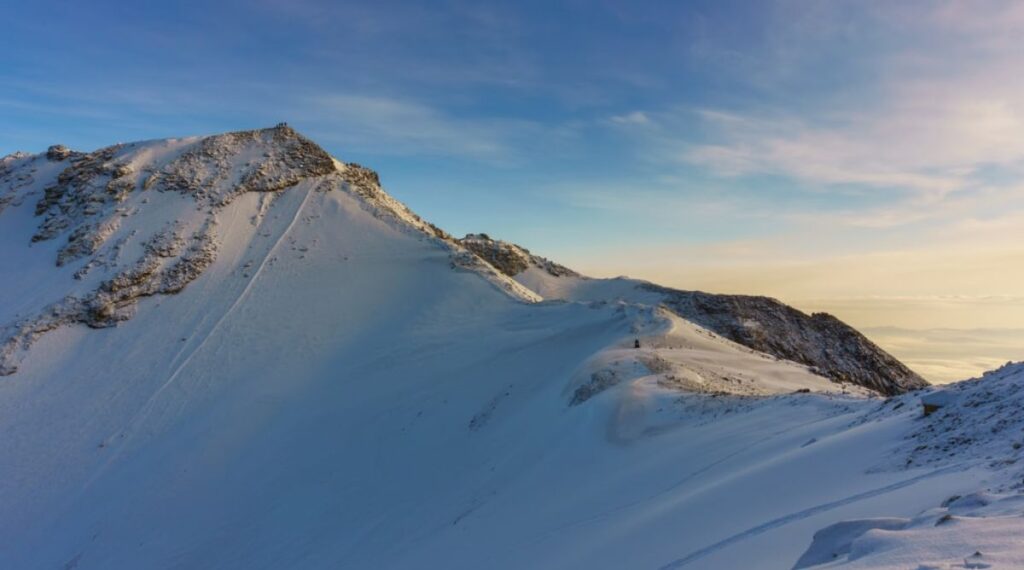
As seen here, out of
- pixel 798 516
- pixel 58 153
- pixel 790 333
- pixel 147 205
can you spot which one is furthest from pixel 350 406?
pixel 58 153

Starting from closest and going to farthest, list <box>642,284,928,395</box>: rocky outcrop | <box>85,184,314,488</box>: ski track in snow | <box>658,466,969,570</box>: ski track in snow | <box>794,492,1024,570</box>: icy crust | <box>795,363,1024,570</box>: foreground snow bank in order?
<box>794,492,1024,570</box>: icy crust, <box>795,363,1024,570</box>: foreground snow bank, <box>658,466,969,570</box>: ski track in snow, <box>85,184,314,488</box>: ski track in snow, <box>642,284,928,395</box>: rocky outcrop

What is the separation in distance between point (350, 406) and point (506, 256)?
24.9 metres

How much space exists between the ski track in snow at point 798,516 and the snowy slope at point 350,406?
0.04 meters

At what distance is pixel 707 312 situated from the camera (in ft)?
120

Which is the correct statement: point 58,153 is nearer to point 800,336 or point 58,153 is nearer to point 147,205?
point 147,205

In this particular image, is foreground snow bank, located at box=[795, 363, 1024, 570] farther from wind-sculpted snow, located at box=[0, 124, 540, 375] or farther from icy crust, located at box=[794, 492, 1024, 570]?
wind-sculpted snow, located at box=[0, 124, 540, 375]

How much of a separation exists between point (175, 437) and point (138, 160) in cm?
2573

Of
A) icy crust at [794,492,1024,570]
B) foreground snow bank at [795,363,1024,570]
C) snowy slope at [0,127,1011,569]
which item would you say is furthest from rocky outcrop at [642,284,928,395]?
icy crust at [794,492,1024,570]

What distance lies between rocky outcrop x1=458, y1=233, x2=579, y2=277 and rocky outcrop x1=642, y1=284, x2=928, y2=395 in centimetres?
1300

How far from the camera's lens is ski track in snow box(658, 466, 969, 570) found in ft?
22.3

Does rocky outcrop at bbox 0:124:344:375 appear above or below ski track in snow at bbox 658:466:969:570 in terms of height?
above

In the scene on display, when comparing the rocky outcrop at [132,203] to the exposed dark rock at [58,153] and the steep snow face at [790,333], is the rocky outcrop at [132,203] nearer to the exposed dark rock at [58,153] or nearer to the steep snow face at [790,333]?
the exposed dark rock at [58,153]

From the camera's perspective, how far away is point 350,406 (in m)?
26.2

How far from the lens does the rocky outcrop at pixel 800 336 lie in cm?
3278
